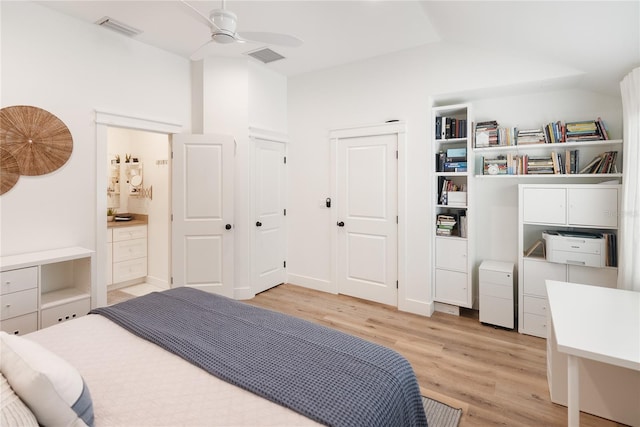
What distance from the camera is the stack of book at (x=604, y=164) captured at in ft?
9.14

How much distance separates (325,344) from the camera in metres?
1.56

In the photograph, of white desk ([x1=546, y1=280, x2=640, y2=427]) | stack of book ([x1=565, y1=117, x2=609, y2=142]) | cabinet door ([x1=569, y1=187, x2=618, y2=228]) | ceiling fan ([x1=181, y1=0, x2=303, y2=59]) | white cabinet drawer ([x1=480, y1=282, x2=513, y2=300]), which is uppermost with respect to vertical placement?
ceiling fan ([x1=181, y1=0, x2=303, y2=59])

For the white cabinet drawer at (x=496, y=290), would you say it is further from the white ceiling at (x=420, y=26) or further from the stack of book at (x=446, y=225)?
the white ceiling at (x=420, y=26)

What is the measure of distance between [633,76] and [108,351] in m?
3.64

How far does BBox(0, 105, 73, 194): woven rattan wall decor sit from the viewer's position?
263cm

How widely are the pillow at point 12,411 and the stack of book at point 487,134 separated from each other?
3.65 m

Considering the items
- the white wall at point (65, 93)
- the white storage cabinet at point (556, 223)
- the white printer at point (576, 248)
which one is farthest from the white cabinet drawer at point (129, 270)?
the white printer at point (576, 248)

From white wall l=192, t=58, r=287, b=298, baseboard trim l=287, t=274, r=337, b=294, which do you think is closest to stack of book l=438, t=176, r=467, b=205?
baseboard trim l=287, t=274, r=337, b=294

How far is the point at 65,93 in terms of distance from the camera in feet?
9.68

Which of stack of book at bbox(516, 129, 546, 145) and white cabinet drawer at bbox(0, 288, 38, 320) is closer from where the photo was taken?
white cabinet drawer at bbox(0, 288, 38, 320)

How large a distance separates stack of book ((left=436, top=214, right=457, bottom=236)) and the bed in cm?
227

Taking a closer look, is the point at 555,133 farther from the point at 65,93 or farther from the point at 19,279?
the point at 19,279

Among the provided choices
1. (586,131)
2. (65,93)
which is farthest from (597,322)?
(65,93)

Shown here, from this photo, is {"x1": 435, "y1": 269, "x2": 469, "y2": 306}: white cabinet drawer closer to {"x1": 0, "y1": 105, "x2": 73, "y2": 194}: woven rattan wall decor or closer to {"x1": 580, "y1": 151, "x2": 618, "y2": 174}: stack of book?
{"x1": 580, "y1": 151, "x2": 618, "y2": 174}: stack of book
